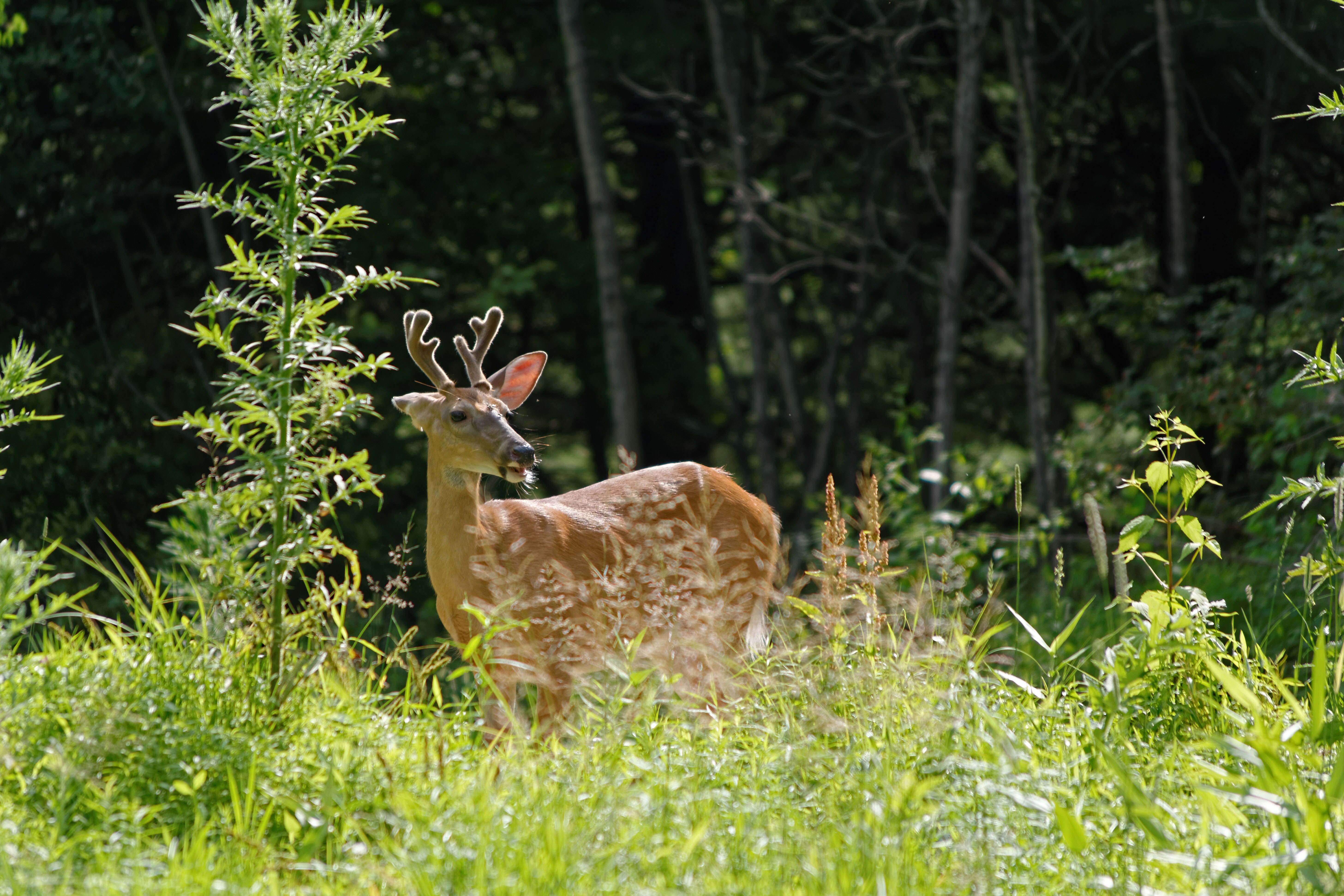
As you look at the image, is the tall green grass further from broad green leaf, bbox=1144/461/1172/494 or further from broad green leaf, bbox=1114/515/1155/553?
broad green leaf, bbox=1144/461/1172/494

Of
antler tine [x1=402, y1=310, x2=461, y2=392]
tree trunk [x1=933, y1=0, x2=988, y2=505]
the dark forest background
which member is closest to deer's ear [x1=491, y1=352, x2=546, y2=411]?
antler tine [x1=402, y1=310, x2=461, y2=392]

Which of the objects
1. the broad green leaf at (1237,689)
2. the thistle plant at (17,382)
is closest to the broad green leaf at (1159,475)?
the broad green leaf at (1237,689)

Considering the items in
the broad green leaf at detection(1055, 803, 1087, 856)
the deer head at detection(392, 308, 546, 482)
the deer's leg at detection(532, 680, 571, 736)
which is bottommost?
the deer's leg at detection(532, 680, 571, 736)

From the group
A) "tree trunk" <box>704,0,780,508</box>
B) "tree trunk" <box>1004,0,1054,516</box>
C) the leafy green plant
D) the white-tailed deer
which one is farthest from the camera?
"tree trunk" <box>704,0,780,508</box>

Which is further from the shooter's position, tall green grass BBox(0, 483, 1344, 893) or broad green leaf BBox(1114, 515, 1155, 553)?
broad green leaf BBox(1114, 515, 1155, 553)

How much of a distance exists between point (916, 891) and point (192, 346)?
8.74 meters

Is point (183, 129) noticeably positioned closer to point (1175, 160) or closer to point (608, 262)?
point (608, 262)

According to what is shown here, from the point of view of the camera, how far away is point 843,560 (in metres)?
3.79

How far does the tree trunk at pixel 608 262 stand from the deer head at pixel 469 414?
5.42m

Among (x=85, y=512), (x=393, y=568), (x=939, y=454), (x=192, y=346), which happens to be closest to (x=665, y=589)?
(x=939, y=454)

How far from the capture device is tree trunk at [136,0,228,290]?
31.6 feet

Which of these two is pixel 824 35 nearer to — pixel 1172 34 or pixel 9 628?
pixel 1172 34

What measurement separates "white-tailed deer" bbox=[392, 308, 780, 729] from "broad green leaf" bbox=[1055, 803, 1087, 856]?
3.75ft

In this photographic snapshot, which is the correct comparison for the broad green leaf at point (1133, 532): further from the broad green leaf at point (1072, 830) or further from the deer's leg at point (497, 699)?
the deer's leg at point (497, 699)
